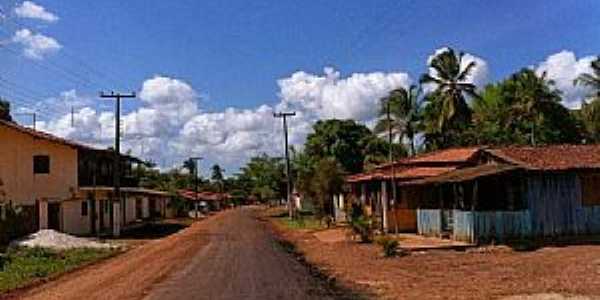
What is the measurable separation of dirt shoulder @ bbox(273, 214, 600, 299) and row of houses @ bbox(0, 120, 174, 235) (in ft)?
73.2

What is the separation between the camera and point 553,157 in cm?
3172

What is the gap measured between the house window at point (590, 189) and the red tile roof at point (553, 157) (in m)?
0.54

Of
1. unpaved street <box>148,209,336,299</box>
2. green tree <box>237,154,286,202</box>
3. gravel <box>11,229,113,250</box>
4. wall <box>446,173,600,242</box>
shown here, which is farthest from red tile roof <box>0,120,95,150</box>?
green tree <box>237,154,286,202</box>

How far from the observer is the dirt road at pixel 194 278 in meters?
18.6

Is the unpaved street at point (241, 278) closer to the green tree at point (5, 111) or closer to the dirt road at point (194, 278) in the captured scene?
the dirt road at point (194, 278)

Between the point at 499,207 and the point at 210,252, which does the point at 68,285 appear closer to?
the point at 210,252

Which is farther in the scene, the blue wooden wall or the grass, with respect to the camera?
the blue wooden wall

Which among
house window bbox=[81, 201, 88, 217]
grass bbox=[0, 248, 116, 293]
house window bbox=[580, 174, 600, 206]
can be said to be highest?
house window bbox=[580, 174, 600, 206]

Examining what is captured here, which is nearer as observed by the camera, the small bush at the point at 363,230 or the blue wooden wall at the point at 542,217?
the blue wooden wall at the point at 542,217

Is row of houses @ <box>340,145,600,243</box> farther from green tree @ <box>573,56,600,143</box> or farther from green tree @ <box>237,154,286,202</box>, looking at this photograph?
green tree @ <box>237,154,286,202</box>

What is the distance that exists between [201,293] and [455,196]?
56.4ft

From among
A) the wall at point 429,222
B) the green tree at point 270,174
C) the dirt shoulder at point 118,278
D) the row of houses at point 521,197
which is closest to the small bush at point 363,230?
the wall at point 429,222

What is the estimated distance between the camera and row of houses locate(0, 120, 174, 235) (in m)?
46.3

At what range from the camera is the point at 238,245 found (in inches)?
1431
